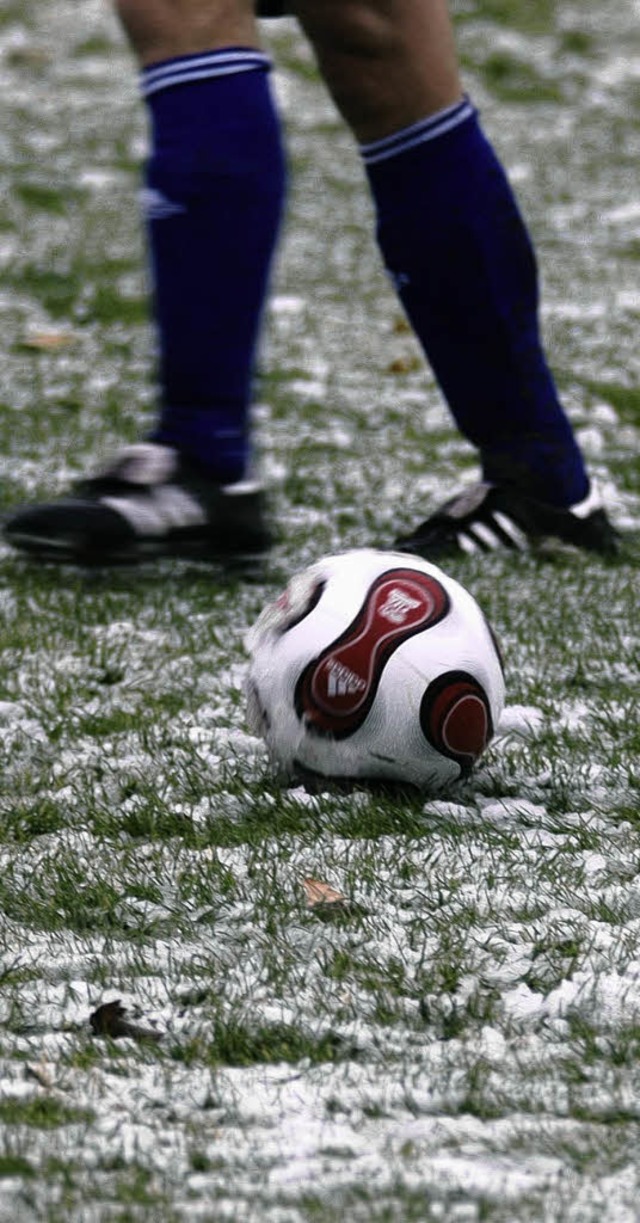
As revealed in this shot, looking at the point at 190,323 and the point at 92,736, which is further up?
the point at 190,323

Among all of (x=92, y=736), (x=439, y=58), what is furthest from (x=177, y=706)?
(x=439, y=58)

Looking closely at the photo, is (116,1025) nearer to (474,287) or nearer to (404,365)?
(474,287)

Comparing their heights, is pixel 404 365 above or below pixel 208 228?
below

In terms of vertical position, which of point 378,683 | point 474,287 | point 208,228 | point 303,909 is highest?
point 208,228

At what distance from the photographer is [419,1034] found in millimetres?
1768

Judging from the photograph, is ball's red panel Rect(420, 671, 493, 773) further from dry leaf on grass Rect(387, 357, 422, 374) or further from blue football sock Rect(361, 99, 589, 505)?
dry leaf on grass Rect(387, 357, 422, 374)

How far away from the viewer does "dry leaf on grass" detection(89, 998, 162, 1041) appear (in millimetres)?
1776

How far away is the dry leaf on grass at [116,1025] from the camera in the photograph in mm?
1776

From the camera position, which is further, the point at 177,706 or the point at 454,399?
the point at 454,399

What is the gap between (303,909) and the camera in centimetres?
204

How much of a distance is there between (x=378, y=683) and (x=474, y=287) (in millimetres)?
1362

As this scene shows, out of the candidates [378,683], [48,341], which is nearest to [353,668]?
[378,683]

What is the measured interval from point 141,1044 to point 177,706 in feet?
3.66

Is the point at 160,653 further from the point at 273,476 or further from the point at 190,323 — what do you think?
the point at 273,476
